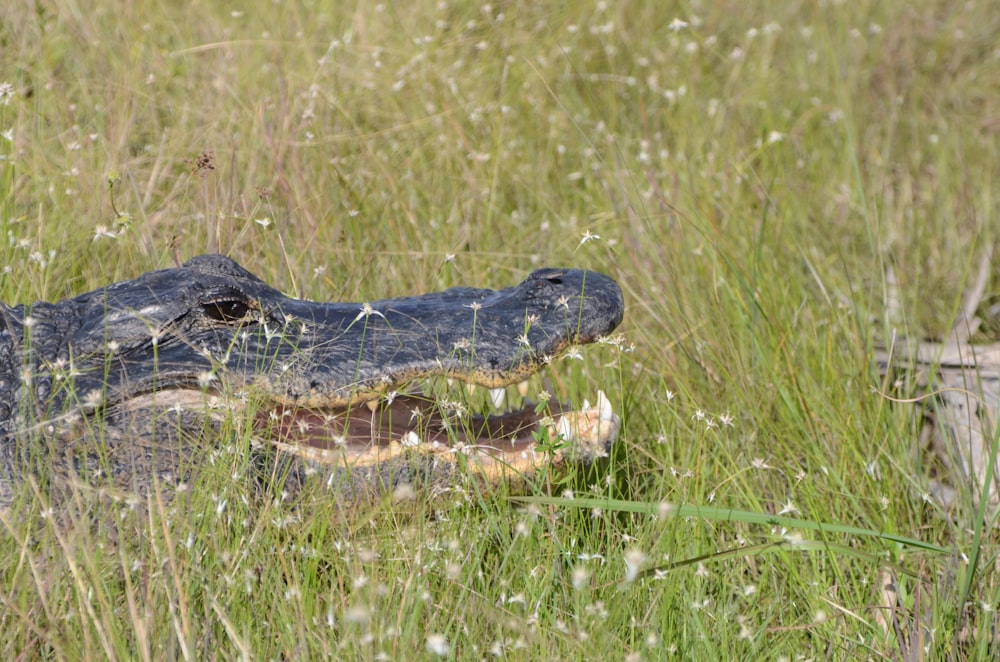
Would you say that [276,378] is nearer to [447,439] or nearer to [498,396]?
[447,439]

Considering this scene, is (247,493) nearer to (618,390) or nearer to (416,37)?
(618,390)

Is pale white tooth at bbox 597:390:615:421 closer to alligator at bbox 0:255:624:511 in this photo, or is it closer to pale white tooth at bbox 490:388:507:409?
alligator at bbox 0:255:624:511

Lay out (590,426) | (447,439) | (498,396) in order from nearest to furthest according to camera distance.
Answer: (590,426) → (447,439) → (498,396)

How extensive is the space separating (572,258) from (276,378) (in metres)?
2.02

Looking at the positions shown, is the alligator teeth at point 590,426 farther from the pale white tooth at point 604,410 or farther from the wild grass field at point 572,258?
the wild grass field at point 572,258

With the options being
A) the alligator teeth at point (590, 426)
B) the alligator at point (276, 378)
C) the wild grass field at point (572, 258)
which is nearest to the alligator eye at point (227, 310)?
Result: the alligator at point (276, 378)

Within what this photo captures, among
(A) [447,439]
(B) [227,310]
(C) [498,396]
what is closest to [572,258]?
(C) [498,396]

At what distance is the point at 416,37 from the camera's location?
5695mm

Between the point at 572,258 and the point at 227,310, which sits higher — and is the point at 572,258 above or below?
below

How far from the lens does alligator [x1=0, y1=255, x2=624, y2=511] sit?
283 centimetres

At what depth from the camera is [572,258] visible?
15.4ft

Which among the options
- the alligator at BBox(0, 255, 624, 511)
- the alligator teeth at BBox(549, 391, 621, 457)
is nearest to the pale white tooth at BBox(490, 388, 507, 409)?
the alligator at BBox(0, 255, 624, 511)

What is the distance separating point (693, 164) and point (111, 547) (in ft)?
11.3

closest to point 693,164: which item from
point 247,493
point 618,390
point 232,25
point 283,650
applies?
point 618,390
